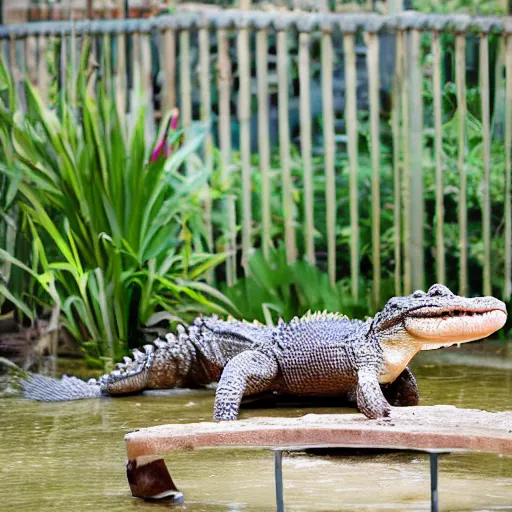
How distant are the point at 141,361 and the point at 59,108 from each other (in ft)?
9.71

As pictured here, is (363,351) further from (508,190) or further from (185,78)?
(185,78)

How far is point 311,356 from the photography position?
542cm

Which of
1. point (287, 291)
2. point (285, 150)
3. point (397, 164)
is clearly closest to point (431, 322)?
point (287, 291)

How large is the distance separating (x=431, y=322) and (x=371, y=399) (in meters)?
0.45

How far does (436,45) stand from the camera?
8.15 metres

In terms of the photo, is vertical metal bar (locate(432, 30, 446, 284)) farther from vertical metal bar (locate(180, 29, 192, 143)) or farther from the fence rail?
vertical metal bar (locate(180, 29, 192, 143))

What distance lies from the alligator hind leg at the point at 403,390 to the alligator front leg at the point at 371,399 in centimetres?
43

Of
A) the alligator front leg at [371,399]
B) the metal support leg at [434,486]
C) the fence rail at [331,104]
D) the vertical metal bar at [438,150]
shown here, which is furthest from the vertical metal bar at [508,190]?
the metal support leg at [434,486]

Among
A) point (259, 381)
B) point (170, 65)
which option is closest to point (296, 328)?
point (259, 381)

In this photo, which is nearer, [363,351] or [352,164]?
[363,351]

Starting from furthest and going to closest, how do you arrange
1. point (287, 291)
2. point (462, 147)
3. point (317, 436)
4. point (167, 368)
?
point (462, 147), point (287, 291), point (167, 368), point (317, 436)

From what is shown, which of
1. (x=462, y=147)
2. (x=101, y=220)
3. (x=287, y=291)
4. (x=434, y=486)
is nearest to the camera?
(x=434, y=486)

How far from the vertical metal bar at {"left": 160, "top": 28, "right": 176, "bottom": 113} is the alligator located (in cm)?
275

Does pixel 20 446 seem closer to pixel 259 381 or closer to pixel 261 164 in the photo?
pixel 259 381
